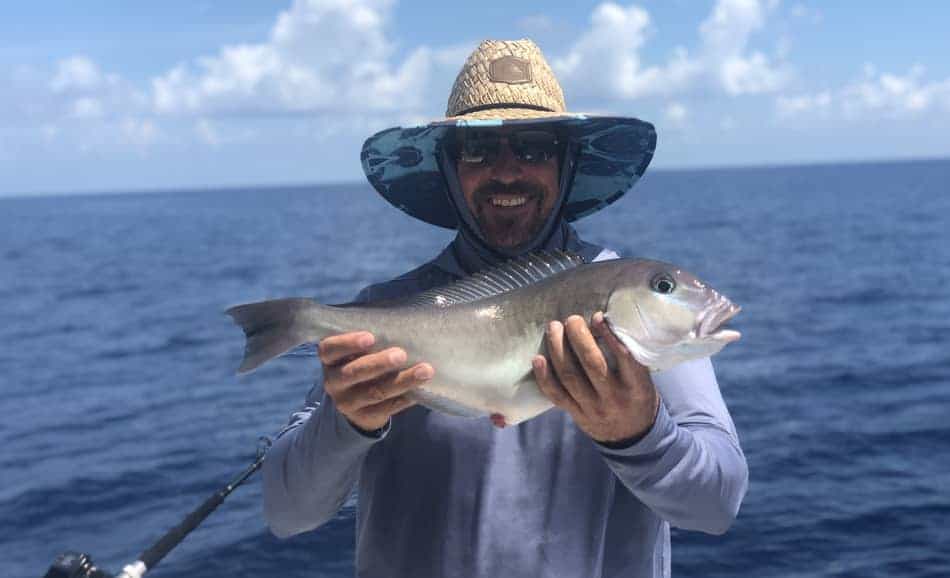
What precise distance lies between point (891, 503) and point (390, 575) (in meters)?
10.1

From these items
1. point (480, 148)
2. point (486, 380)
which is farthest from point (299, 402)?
point (486, 380)

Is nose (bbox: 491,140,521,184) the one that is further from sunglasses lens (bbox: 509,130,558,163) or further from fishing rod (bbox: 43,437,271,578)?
fishing rod (bbox: 43,437,271,578)

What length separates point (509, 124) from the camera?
3.83 metres

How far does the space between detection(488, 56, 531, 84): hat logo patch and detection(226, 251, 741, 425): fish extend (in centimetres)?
103

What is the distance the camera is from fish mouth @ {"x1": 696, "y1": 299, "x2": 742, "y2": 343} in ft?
10.9

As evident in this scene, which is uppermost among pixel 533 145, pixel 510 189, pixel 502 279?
pixel 533 145

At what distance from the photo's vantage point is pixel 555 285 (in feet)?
11.2

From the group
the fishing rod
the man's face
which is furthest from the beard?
the fishing rod

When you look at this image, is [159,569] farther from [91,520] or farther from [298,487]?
[298,487]

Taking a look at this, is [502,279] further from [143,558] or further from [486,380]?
[143,558]

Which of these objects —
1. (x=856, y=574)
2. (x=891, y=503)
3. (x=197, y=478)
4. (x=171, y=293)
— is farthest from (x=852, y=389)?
(x=171, y=293)

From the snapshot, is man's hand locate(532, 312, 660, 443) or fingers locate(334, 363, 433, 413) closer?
man's hand locate(532, 312, 660, 443)

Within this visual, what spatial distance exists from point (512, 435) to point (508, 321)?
536 mm

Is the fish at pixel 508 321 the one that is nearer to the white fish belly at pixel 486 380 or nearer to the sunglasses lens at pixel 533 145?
Answer: the white fish belly at pixel 486 380
